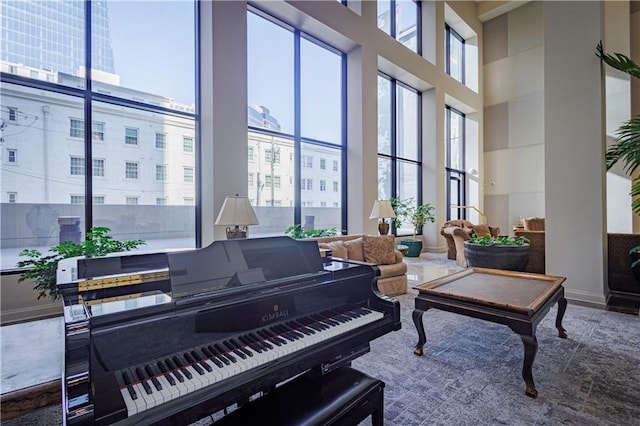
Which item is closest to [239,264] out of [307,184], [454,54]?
[307,184]

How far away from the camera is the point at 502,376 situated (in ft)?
7.09

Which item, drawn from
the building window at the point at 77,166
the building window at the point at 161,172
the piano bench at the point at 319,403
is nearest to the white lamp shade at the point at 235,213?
the building window at the point at 161,172

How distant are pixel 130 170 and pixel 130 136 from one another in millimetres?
449

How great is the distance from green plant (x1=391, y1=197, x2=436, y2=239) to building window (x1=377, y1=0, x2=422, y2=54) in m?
4.13

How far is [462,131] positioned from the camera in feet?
33.6

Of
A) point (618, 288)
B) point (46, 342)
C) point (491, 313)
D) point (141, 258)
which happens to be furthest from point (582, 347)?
point (46, 342)

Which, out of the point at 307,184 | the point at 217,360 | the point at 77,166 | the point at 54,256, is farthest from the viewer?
the point at 307,184

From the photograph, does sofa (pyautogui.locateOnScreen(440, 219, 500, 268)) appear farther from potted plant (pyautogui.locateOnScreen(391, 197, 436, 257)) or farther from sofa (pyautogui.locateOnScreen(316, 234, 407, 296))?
sofa (pyautogui.locateOnScreen(316, 234, 407, 296))

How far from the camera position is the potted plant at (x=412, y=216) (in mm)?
7531

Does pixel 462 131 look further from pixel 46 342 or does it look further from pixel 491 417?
pixel 46 342

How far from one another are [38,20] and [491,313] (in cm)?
541

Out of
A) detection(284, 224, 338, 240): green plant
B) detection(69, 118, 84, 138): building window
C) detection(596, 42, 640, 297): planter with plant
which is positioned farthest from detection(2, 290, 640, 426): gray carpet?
detection(69, 118, 84, 138): building window

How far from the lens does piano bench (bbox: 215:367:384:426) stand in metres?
1.25

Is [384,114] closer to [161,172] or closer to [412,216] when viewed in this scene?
[412,216]
